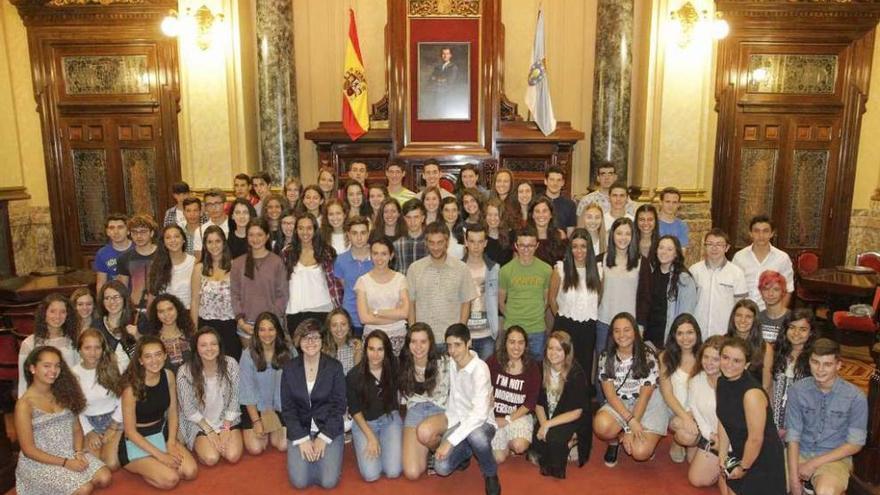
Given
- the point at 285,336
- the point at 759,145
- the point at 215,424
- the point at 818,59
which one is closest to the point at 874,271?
the point at 759,145

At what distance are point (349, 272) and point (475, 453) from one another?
1744 millimetres

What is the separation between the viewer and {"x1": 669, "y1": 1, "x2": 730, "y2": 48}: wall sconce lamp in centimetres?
861

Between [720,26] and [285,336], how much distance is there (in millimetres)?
6749

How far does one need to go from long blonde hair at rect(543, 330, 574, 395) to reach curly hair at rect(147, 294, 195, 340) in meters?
2.71

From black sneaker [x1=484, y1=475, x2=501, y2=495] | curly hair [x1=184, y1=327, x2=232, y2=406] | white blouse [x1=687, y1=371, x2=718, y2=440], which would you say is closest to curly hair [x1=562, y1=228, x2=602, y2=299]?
white blouse [x1=687, y1=371, x2=718, y2=440]

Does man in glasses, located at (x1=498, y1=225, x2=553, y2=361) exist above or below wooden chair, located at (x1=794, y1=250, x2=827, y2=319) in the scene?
above

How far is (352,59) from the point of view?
9195mm

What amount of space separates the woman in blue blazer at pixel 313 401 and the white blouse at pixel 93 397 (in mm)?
1228

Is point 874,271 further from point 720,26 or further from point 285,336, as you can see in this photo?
point 285,336

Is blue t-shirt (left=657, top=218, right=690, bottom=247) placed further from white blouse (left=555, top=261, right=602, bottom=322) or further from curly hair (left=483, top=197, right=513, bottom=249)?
curly hair (left=483, top=197, right=513, bottom=249)

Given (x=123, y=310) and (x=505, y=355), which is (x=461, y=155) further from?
(x=123, y=310)

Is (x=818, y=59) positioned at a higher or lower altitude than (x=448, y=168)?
higher

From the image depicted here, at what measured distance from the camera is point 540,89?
919cm

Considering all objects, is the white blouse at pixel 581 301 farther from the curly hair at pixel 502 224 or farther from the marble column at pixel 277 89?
the marble column at pixel 277 89
